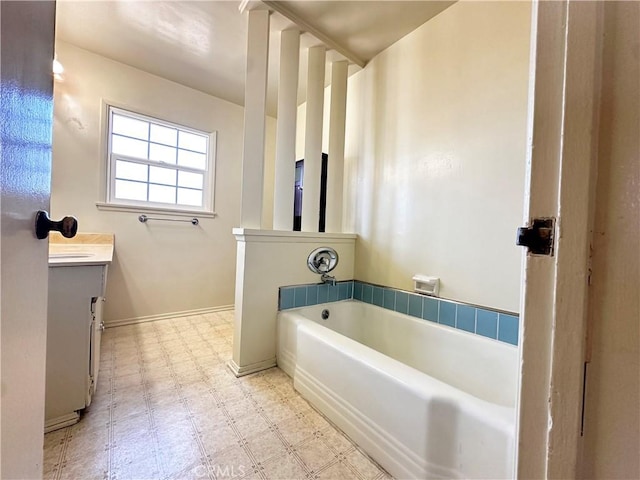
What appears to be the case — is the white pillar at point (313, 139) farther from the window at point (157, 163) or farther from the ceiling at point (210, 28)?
the window at point (157, 163)

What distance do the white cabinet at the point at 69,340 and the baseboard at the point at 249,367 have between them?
2.44 ft

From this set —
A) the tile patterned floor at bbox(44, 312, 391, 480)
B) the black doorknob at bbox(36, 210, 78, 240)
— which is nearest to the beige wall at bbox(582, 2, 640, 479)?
the black doorknob at bbox(36, 210, 78, 240)

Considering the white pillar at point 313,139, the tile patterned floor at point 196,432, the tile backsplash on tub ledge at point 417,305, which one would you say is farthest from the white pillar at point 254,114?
the tile patterned floor at point 196,432

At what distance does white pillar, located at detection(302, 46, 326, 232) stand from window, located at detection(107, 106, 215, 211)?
144 cm

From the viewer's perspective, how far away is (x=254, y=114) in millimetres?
1783

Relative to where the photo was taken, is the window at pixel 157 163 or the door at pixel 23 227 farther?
the window at pixel 157 163

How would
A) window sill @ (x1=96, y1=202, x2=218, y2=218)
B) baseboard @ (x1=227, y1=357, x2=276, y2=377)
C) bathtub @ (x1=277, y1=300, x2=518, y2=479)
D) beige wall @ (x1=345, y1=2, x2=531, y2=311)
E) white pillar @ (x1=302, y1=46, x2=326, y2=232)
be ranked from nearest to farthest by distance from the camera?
bathtub @ (x1=277, y1=300, x2=518, y2=479), beige wall @ (x1=345, y1=2, x2=531, y2=311), baseboard @ (x1=227, y1=357, x2=276, y2=377), white pillar @ (x1=302, y1=46, x2=326, y2=232), window sill @ (x1=96, y1=202, x2=218, y2=218)

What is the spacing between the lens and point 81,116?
7.41 feet

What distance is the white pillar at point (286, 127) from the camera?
1947 mm

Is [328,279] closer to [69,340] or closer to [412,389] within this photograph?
[412,389]

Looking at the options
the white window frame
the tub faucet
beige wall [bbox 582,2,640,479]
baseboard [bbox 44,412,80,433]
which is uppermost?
the white window frame

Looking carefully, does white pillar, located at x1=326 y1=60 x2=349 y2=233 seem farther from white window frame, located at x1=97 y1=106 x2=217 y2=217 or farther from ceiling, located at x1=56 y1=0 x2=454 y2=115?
white window frame, located at x1=97 y1=106 x2=217 y2=217

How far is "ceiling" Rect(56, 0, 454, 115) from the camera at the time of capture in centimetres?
175

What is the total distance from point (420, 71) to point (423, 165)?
67 centimetres
